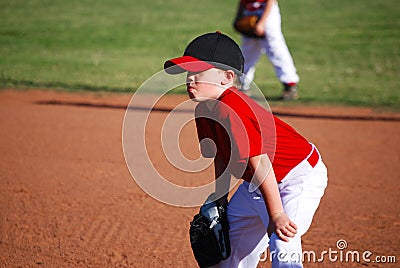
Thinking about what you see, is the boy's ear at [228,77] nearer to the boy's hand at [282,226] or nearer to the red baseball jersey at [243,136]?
the red baseball jersey at [243,136]

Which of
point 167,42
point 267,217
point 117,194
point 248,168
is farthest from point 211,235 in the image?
point 167,42

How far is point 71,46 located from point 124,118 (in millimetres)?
5609

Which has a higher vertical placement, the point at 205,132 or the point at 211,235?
the point at 205,132

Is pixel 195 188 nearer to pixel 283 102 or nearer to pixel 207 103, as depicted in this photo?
pixel 207 103

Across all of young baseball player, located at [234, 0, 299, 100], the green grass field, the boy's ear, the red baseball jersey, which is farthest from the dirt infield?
the green grass field

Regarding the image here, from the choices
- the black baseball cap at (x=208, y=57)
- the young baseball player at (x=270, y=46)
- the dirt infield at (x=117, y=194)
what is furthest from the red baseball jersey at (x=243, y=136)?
the young baseball player at (x=270, y=46)

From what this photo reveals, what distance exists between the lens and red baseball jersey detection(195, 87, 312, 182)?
303 cm

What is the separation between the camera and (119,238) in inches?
185

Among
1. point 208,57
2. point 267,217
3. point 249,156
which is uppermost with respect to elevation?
point 208,57

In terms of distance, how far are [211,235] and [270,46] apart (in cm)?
616

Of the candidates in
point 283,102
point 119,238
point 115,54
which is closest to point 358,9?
point 115,54

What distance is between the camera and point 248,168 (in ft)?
10.2

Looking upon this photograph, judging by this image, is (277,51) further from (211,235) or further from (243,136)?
(243,136)

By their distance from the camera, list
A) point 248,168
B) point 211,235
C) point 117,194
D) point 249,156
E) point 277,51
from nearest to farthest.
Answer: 1. point 249,156
2. point 248,168
3. point 211,235
4. point 117,194
5. point 277,51
